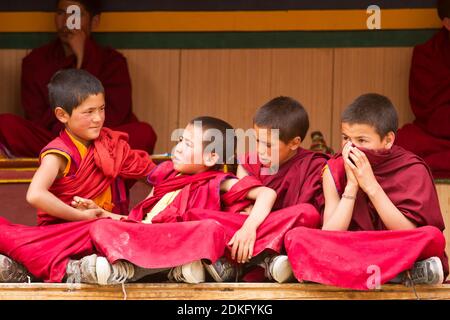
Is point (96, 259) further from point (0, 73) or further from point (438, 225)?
point (0, 73)

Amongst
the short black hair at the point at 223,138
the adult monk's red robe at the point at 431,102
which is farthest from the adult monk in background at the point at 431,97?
the short black hair at the point at 223,138

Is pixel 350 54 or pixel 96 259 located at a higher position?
pixel 350 54

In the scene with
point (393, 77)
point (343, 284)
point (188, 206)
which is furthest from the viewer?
point (393, 77)

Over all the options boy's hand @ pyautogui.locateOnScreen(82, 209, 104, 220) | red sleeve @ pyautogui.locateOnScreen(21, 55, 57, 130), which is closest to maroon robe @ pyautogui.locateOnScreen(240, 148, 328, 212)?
boy's hand @ pyautogui.locateOnScreen(82, 209, 104, 220)

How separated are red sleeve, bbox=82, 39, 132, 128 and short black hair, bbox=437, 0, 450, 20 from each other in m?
1.74

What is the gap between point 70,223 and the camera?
11.9 ft

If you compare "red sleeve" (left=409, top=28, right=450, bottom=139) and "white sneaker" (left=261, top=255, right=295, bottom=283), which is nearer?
"white sneaker" (left=261, top=255, right=295, bottom=283)

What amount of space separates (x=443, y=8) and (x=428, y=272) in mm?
2573

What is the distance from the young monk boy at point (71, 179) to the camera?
3.59 m

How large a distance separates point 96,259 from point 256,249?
524 mm

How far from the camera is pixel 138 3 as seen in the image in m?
6.21

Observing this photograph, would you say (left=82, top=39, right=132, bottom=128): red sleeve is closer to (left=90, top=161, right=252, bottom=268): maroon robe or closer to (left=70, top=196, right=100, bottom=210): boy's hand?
(left=70, top=196, right=100, bottom=210): boy's hand

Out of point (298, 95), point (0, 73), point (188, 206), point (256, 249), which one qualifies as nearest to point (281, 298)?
point (256, 249)

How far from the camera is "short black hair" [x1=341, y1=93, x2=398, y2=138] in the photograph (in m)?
3.73
